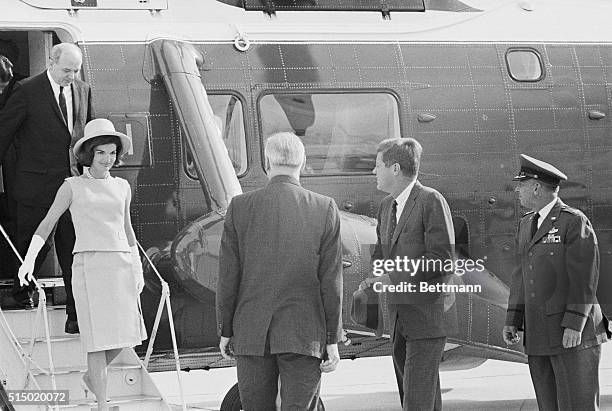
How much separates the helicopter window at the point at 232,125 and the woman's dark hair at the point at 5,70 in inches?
55.1

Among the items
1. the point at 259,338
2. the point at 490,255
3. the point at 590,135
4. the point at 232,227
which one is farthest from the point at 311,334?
the point at 590,135

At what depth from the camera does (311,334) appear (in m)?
5.75

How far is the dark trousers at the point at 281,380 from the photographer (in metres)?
5.73

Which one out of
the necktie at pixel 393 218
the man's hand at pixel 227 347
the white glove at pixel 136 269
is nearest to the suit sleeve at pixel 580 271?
the necktie at pixel 393 218

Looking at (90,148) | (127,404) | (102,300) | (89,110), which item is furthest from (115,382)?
(89,110)

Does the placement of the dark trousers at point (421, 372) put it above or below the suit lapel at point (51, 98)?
below

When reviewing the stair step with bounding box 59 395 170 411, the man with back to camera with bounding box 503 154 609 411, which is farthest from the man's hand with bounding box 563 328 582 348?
the stair step with bounding box 59 395 170 411

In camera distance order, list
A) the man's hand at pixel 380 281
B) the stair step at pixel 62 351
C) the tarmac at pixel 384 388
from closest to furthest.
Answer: the man's hand at pixel 380 281 → the stair step at pixel 62 351 → the tarmac at pixel 384 388

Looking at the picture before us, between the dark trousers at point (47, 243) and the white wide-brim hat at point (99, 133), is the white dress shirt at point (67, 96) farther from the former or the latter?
the white wide-brim hat at point (99, 133)

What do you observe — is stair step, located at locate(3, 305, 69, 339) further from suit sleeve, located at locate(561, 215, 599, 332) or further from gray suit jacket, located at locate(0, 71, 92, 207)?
suit sleeve, located at locate(561, 215, 599, 332)

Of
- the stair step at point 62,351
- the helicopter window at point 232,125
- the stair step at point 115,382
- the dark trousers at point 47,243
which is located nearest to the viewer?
the stair step at point 115,382

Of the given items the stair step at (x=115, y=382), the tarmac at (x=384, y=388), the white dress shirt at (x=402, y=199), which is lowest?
the tarmac at (x=384, y=388)

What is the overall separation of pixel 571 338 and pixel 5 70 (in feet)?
14.2

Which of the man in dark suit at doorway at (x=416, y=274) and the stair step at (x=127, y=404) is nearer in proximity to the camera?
the man in dark suit at doorway at (x=416, y=274)
